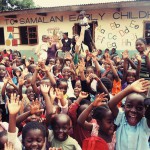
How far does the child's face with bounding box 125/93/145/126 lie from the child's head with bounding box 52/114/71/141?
0.62 metres

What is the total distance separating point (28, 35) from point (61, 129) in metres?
9.13

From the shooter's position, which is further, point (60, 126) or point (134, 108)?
point (60, 126)

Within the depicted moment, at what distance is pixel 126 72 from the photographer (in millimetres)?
3916

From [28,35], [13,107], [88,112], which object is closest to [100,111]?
[88,112]

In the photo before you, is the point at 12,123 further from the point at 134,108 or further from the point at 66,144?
the point at 134,108

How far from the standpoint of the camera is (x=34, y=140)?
211cm

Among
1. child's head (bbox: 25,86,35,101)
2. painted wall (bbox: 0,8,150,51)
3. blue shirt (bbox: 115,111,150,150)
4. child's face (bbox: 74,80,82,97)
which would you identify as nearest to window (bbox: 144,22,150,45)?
painted wall (bbox: 0,8,150,51)

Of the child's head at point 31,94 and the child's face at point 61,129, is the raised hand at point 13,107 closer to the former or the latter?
the child's face at point 61,129

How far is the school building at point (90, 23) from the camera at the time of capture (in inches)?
350

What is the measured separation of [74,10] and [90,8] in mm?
657

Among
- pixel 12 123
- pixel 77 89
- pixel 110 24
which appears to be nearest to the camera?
pixel 12 123

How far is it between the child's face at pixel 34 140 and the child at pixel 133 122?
63 cm

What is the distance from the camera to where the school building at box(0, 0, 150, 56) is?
889cm

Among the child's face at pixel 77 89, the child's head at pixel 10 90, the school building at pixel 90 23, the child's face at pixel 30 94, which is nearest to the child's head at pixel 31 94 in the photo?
→ the child's face at pixel 30 94
